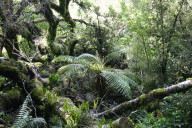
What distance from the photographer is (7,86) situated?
366 cm

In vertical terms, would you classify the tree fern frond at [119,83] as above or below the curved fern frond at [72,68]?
below

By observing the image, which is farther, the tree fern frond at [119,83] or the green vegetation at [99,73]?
the tree fern frond at [119,83]

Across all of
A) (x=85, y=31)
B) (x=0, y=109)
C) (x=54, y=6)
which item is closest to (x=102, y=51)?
(x=85, y=31)

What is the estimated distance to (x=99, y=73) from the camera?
4.83 m

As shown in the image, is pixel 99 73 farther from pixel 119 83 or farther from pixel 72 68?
pixel 119 83

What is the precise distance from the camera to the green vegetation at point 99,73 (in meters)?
2.90

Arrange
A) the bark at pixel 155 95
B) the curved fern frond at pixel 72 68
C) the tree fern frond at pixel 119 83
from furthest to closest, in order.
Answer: the curved fern frond at pixel 72 68 → the tree fern frond at pixel 119 83 → the bark at pixel 155 95

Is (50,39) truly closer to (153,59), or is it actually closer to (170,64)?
(153,59)

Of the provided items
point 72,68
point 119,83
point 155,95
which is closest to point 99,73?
point 72,68

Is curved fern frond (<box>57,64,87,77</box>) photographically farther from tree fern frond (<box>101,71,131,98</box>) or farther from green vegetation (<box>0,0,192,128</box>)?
tree fern frond (<box>101,71,131,98</box>)

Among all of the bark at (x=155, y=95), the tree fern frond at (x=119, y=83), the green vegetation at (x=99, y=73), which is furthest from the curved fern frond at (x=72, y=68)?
the bark at (x=155, y=95)

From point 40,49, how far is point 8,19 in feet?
7.06

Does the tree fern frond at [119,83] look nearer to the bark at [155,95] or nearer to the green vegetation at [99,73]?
the green vegetation at [99,73]

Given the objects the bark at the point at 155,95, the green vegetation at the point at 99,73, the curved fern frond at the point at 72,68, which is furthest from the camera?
the curved fern frond at the point at 72,68
